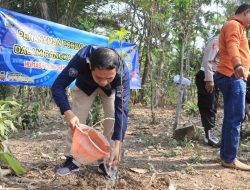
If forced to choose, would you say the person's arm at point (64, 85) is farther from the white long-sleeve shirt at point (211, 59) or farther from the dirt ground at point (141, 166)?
the white long-sleeve shirt at point (211, 59)

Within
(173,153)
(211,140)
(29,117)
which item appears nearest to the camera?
(173,153)

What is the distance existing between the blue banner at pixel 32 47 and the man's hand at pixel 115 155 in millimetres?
1938

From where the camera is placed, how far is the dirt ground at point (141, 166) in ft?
10.1

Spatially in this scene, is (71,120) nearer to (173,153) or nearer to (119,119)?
(119,119)

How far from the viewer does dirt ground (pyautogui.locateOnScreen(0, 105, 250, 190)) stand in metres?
3.06

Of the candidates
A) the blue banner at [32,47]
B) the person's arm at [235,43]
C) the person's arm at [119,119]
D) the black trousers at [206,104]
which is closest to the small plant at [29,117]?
the blue banner at [32,47]

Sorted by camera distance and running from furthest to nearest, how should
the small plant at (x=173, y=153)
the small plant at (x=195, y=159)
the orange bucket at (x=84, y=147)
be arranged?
the small plant at (x=173, y=153) < the small plant at (x=195, y=159) < the orange bucket at (x=84, y=147)

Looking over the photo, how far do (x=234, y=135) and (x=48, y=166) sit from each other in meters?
1.79

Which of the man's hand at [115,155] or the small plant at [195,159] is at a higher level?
the man's hand at [115,155]

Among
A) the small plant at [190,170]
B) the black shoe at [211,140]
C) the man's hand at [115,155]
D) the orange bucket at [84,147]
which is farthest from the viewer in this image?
the black shoe at [211,140]

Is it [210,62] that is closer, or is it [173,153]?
[173,153]

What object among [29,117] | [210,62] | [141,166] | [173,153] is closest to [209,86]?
[210,62]

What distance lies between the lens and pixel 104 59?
2662 mm

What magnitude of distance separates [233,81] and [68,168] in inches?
69.1
